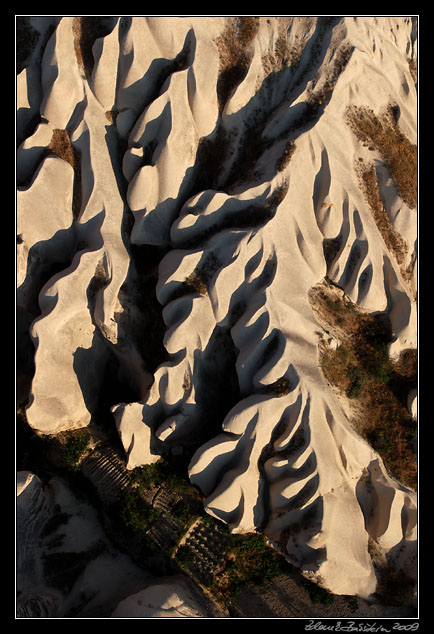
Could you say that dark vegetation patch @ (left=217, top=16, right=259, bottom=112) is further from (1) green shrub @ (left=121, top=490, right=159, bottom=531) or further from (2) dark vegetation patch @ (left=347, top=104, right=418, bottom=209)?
(1) green shrub @ (left=121, top=490, right=159, bottom=531)

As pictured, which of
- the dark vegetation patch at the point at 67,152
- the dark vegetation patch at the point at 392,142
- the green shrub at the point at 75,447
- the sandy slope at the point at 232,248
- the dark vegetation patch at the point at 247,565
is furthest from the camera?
the green shrub at the point at 75,447

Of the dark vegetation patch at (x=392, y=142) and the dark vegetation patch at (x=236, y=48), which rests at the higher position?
the dark vegetation patch at (x=236, y=48)

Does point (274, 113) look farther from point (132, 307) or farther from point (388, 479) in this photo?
point (388, 479)

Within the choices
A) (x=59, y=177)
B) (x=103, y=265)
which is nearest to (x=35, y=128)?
(x=59, y=177)

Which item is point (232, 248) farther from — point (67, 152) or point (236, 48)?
point (236, 48)

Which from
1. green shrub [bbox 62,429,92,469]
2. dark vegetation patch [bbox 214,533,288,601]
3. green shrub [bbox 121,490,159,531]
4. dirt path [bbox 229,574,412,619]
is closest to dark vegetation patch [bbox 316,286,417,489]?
dirt path [bbox 229,574,412,619]

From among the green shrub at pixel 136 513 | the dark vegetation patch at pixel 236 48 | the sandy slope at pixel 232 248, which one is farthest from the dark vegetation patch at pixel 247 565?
the dark vegetation patch at pixel 236 48

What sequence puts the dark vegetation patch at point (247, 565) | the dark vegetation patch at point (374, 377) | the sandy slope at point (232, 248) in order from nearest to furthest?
the sandy slope at point (232, 248), the dark vegetation patch at point (374, 377), the dark vegetation patch at point (247, 565)

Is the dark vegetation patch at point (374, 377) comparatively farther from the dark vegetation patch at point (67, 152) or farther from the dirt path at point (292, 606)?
the dark vegetation patch at point (67, 152)
